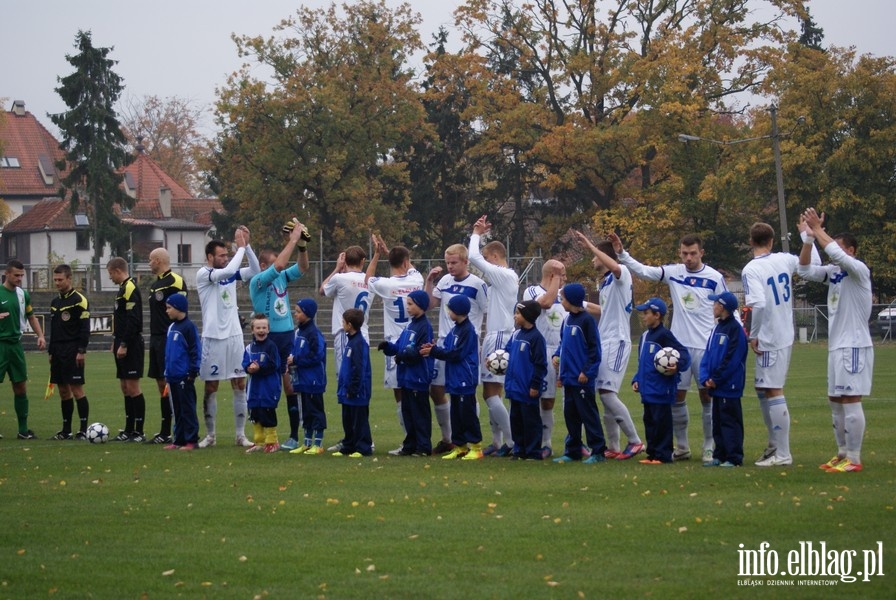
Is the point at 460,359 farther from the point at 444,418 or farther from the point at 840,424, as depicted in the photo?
the point at 840,424

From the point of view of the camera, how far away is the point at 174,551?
820 centimetres

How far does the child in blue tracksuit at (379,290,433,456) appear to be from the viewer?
44.3ft

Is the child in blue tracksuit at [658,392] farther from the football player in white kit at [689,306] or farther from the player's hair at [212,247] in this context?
the player's hair at [212,247]

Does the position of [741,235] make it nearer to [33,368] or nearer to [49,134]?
[33,368]

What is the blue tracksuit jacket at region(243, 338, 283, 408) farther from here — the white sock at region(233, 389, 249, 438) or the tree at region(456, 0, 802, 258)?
the tree at region(456, 0, 802, 258)

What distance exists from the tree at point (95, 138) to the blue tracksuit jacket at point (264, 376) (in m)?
54.4

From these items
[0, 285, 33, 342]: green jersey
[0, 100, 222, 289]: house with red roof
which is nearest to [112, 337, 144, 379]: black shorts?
[0, 285, 33, 342]: green jersey

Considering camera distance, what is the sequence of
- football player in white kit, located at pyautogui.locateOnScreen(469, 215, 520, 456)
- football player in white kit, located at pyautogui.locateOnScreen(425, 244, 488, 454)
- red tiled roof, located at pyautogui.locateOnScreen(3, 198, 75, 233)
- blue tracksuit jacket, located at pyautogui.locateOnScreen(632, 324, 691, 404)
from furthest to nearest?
red tiled roof, located at pyautogui.locateOnScreen(3, 198, 75, 233)
football player in white kit, located at pyautogui.locateOnScreen(425, 244, 488, 454)
football player in white kit, located at pyautogui.locateOnScreen(469, 215, 520, 456)
blue tracksuit jacket, located at pyautogui.locateOnScreen(632, 324, 691, 404)

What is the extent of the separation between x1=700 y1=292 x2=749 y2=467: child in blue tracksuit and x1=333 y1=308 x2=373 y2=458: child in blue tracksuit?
12.9 ft

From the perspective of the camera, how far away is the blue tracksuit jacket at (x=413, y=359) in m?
13.5

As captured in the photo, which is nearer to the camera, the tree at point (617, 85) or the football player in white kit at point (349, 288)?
the football player in white kit at point (349, 288)

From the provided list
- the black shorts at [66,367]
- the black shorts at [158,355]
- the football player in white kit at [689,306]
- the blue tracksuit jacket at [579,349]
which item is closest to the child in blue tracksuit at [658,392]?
the football player in white kit at [689,306]

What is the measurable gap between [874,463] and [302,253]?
7063 millimetres

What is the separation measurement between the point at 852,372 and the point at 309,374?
618 centimetres
